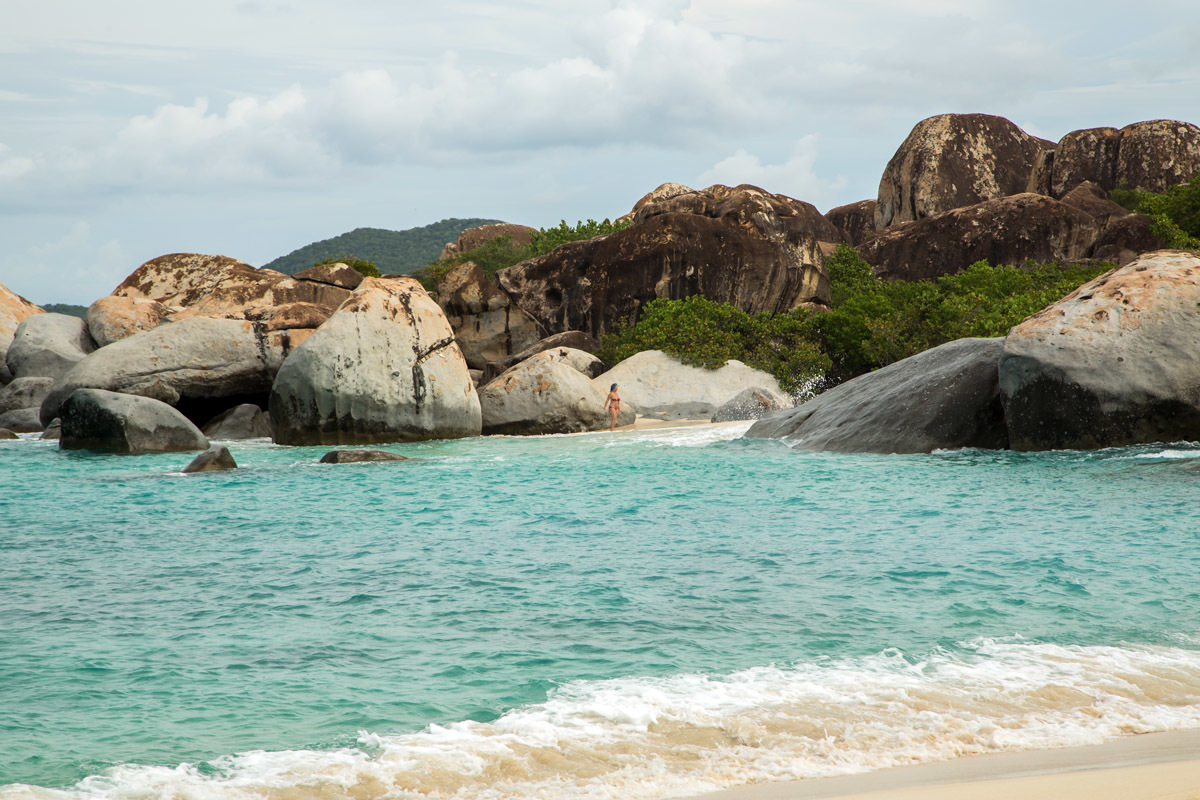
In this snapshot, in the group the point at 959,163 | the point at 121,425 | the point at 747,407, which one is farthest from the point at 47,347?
the point at 959,163

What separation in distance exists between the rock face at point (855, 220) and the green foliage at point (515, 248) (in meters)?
17.6

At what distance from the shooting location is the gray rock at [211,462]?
1407 centimetres

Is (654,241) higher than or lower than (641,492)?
higher

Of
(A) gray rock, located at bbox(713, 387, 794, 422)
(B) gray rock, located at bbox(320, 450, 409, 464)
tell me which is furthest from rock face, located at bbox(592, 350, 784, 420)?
(B) gray rock, located at bbox(320, 450, 409, 464)

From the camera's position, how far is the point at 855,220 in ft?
184

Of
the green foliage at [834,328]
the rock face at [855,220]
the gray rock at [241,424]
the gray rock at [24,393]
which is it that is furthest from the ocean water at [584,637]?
the rock face at [855,220]

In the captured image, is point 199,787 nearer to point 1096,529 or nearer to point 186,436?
point 1096,529

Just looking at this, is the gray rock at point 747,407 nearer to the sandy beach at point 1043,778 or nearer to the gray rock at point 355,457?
the gray rock at point 355,457

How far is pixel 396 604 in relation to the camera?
20.1 ft

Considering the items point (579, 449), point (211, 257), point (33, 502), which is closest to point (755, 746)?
point (33, 502)

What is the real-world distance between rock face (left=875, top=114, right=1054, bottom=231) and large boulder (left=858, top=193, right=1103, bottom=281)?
20.9 ft

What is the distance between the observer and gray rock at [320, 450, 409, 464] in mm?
15148

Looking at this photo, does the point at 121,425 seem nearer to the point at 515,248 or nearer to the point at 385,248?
the point at 515,248

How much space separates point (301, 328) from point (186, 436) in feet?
15.6
